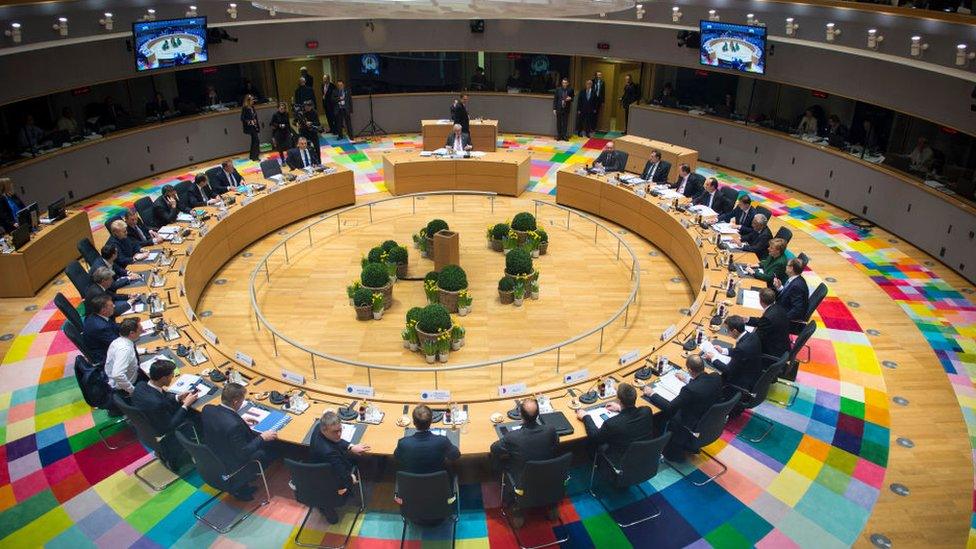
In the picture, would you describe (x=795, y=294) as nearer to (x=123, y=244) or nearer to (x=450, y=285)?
(x=450, y=285)

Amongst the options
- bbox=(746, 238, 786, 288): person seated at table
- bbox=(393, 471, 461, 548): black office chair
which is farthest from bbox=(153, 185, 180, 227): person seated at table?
bbox=(746, 238, 786, 288): person seated at table

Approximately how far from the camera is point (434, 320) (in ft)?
33.4

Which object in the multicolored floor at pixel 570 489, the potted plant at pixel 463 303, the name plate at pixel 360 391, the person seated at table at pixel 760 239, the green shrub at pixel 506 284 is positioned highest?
the person seated at table at pixel 760 239

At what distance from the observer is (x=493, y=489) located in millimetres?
7645

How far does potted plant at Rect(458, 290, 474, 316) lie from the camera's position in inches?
454

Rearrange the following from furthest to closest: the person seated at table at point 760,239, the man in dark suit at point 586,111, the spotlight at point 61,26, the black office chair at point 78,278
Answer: the man in dark suit at point 586,111 < the spotlight at point 61,26 < the person seated at table at point 760,239 < the black office chair at point 78,278

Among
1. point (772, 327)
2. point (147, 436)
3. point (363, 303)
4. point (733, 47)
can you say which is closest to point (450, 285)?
point (363, 303)

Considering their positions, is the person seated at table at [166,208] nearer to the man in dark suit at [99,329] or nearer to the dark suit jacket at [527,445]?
the man in dark suit at [99,329]

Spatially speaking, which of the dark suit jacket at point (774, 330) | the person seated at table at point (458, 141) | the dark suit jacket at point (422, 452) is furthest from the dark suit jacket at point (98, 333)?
the person seated at table at point (458, 141)

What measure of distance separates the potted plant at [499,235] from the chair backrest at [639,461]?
7299mm

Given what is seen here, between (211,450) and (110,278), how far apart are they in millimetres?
4095

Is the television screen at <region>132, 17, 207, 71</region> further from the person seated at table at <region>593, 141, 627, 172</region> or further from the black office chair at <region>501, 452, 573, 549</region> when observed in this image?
the black office chair at <region>501, 452, 573, 549</region>

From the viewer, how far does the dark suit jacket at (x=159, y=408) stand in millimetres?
7258

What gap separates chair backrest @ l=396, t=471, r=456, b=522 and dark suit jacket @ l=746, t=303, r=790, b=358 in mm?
4753
